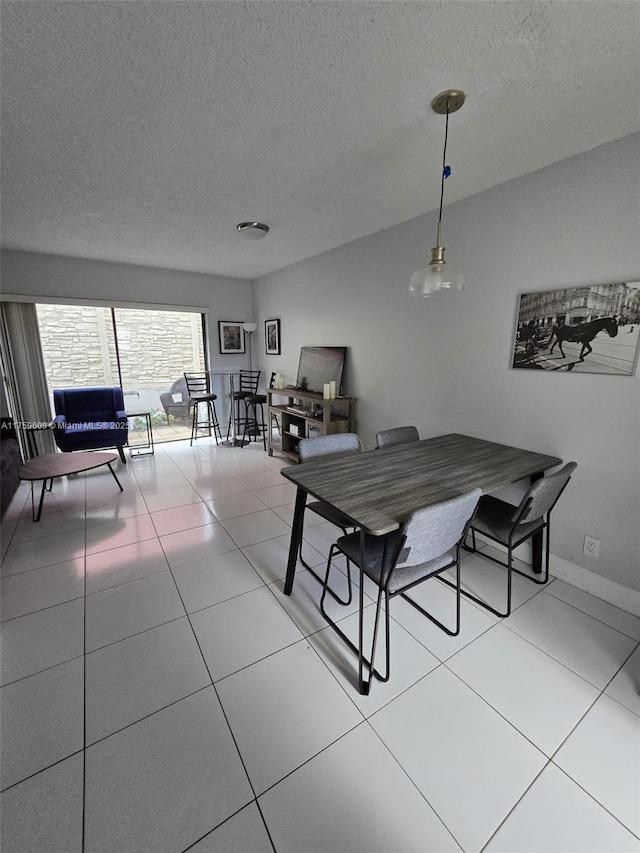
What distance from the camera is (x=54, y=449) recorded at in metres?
4.44

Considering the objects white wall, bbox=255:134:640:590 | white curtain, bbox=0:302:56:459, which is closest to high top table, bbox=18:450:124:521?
white curtain, bbox=0:302:56:459

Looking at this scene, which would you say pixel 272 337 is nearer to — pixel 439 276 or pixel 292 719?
pixel 439 276

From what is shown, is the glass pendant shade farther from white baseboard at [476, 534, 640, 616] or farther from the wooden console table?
the wooden console table

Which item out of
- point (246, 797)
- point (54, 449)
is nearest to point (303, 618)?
point (246, 797)

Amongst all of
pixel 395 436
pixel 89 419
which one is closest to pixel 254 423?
pixel 89 419

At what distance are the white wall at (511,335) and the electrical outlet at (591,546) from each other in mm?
29

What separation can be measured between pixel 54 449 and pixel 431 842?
5181 millimetres

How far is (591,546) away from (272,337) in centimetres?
446

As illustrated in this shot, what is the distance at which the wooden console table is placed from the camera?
12.2ft

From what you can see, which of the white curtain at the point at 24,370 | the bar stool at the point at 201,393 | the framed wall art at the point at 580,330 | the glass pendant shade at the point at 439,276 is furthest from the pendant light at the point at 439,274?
the white curtain at the point at 24,370

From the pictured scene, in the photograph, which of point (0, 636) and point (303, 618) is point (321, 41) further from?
point (0, 636)

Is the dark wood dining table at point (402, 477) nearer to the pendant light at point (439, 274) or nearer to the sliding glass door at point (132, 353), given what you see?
the pendant light at point (439, 274)

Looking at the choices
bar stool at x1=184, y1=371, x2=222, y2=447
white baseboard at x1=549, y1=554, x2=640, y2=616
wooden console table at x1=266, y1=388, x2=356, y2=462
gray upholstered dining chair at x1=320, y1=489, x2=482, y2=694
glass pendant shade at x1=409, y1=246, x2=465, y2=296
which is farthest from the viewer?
bar stool at x1=184, y1=371, x2=222, y2=447

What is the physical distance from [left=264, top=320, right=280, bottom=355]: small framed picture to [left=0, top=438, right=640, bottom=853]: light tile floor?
3541mm
